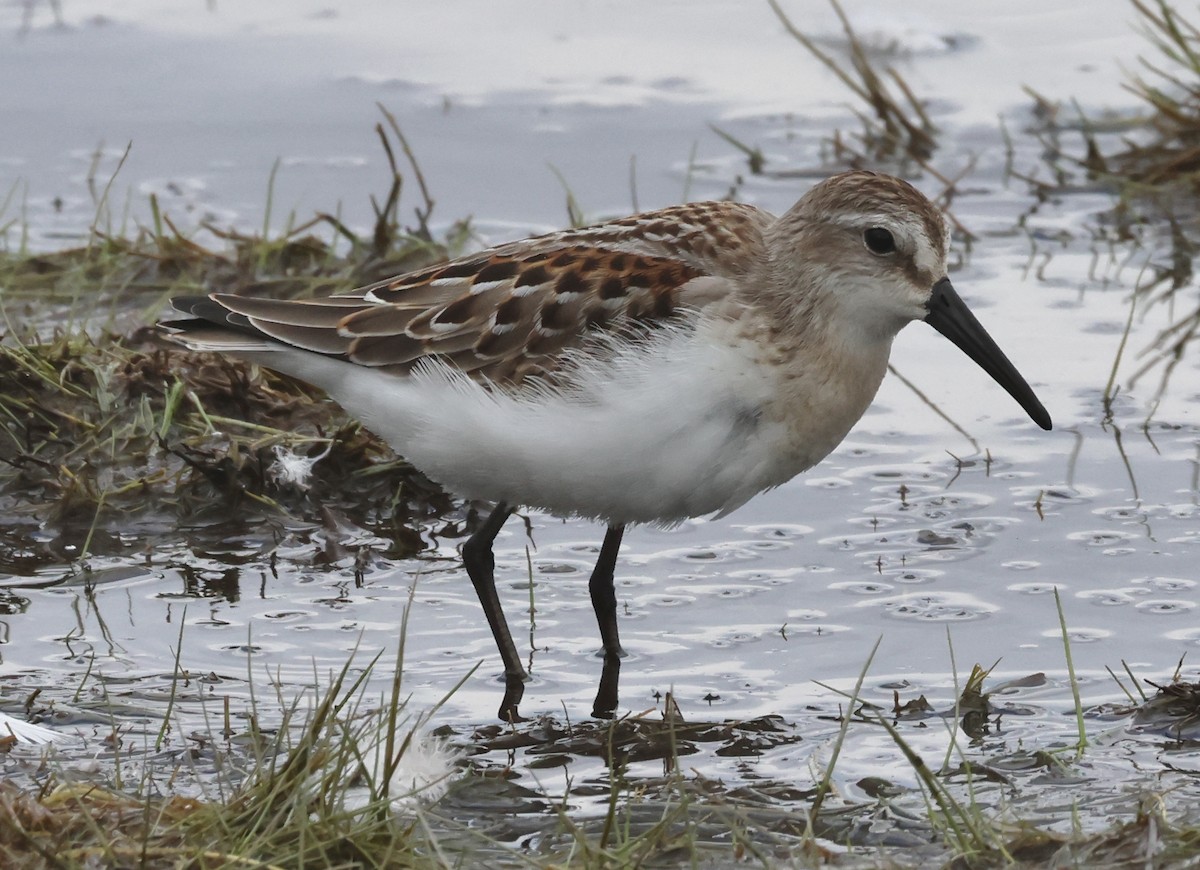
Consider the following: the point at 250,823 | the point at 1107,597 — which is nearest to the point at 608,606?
the point at 1107,597

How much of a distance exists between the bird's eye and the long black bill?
208mm

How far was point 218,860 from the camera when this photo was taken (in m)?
4.21

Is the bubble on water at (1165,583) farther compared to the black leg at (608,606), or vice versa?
the bubble on water at (1165,583)

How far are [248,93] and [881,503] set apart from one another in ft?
19.7

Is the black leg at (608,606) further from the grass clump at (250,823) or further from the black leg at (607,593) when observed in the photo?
the grass clump at (250,823)

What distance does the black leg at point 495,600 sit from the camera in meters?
5.95

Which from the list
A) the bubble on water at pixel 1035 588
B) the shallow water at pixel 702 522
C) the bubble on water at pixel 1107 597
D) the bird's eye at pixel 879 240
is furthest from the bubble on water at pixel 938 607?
the bird's eye at pixel 879 240

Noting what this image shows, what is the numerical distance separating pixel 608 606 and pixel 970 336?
149 centimetres

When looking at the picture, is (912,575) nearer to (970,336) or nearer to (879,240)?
(970,336)

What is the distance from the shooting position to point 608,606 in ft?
20.5

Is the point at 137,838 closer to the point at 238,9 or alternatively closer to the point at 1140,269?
the point at 1140,269

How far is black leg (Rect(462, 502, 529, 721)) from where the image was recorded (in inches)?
234

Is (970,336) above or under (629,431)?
above

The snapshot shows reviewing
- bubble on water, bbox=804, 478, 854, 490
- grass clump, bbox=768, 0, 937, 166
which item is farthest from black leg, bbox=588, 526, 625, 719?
grass clump, bbox=768, 0, 937, 166
